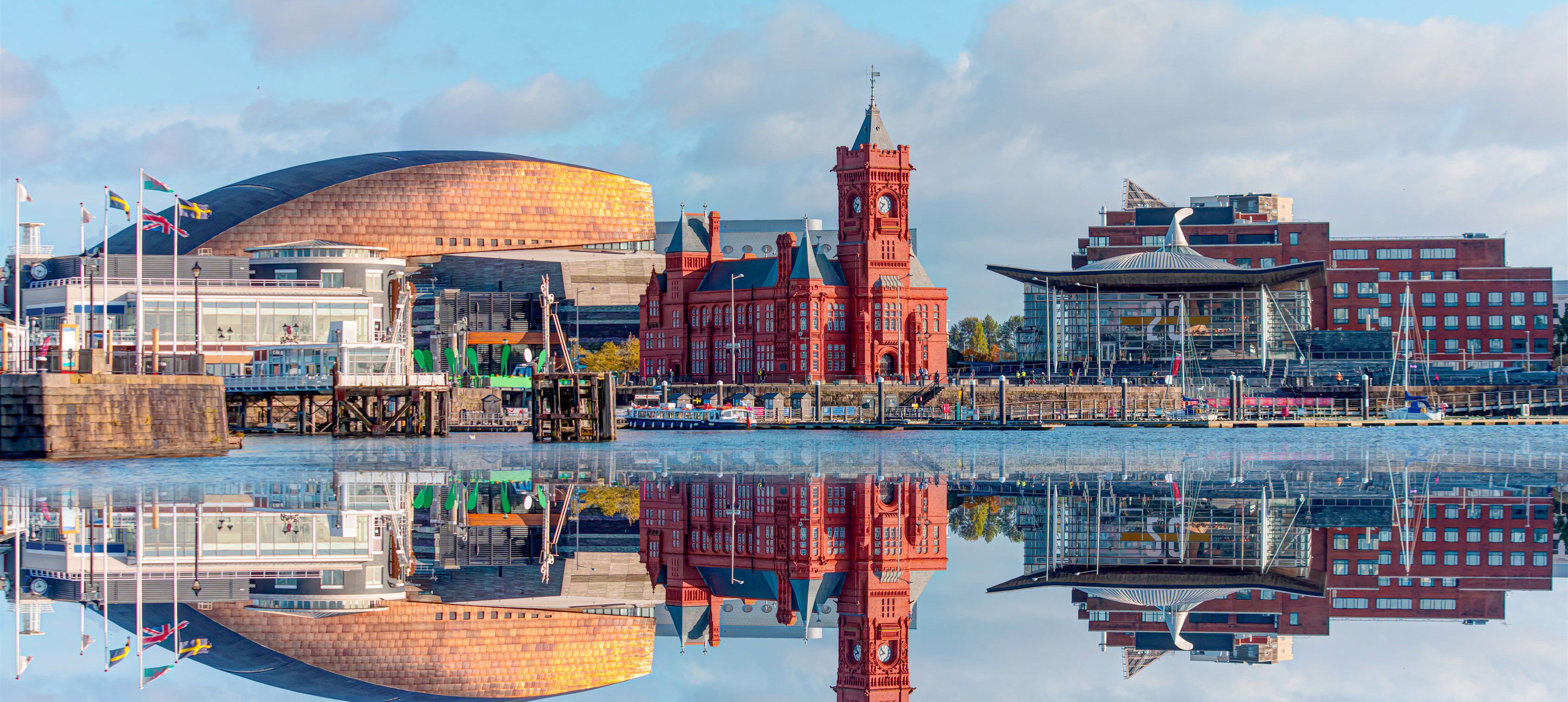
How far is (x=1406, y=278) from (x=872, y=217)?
62119mm

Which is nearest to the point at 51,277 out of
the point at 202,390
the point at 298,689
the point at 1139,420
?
the point at 202,390

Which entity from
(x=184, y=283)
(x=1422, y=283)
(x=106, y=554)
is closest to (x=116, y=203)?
(x=106, y=554)

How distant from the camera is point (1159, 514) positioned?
114 ft

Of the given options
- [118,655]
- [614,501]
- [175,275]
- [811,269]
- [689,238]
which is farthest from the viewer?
[689,238]

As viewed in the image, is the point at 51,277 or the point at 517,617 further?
the point at 51,277

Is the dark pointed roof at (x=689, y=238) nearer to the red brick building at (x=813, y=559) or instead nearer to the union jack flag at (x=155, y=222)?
the union jack flag at (x=155, y=222)

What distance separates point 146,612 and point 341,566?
476 cm

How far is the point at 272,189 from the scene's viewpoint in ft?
460

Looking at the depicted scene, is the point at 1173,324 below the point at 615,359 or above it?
above

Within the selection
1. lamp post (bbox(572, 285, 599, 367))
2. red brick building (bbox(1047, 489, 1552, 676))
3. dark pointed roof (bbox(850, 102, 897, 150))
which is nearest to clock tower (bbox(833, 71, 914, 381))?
dark pointed roof (bbox(850, 102, 897, 150))

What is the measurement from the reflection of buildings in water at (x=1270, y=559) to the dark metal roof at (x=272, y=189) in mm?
105833

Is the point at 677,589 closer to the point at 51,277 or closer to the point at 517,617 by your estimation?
the point at 517,617

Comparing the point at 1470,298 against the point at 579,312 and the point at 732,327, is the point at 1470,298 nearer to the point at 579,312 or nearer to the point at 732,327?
the point at 732,327

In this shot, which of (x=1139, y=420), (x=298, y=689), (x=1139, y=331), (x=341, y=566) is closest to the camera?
(x=298, y=689)
